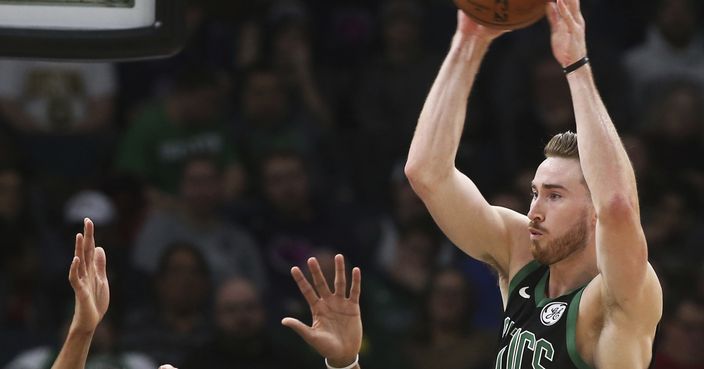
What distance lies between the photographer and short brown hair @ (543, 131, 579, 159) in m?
4.02

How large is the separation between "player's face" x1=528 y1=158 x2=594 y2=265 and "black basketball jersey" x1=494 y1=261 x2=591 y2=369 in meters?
0.13

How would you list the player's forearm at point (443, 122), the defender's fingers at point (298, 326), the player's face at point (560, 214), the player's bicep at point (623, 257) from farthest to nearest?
the player's forearm at point (443, 122), the defender's fingers at point (298, 326), the player's face at point (560, 214), the player's bicep at point (623, 257)

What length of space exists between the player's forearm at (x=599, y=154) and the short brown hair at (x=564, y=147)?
0.37m

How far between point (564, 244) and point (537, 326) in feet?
0.79

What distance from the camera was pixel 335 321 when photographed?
4.26 m

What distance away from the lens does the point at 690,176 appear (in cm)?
790

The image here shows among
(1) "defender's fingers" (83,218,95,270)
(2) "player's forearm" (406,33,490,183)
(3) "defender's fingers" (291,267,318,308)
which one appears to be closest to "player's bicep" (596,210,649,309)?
(2) "player's forearm" (406,33,490,183)

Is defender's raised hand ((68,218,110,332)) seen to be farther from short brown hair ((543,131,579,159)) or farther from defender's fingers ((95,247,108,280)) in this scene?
short brown hair ((543,131,579,159))

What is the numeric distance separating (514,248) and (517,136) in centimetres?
381

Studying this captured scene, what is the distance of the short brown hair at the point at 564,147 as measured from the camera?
13.2 ft

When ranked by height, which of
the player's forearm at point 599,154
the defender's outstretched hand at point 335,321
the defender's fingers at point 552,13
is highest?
the defender's fingers at point 552,13

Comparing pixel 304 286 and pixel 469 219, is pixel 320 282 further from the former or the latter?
pixel 469 219

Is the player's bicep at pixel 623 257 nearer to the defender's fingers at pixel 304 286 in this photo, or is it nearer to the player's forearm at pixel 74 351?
the defender's fingers at pixel 304 286

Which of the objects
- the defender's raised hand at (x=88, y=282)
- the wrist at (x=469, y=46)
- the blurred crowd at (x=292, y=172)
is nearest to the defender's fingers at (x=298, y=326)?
the defender's raised hand at (x=88, y=282)
